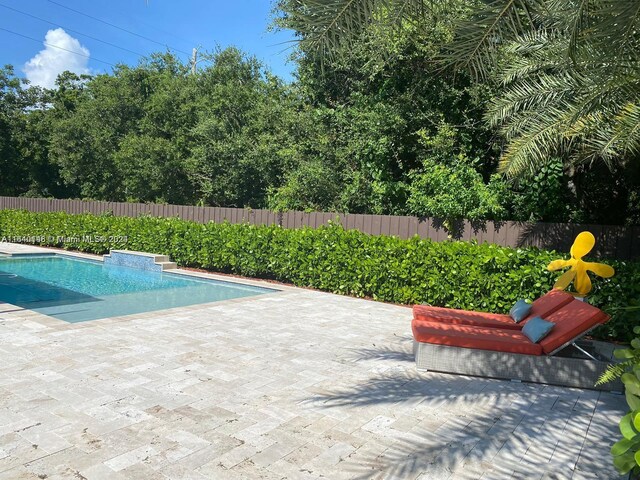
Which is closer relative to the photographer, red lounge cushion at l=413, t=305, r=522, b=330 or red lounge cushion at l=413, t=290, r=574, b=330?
red lounge cushion at l=413, t=290, r=574, b=330

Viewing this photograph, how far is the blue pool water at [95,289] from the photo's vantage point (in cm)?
962

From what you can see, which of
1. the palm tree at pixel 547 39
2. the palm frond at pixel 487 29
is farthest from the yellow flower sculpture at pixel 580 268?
the palm frond at pixel 487 29

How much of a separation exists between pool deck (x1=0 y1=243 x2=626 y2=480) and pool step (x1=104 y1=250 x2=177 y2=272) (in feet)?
28.0

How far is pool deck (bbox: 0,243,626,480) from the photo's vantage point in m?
3.33

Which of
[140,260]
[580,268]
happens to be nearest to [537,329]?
[580,268]

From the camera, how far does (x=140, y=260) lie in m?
16.0

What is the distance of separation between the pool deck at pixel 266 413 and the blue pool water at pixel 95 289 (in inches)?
104

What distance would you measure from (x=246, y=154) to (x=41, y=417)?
1783cm

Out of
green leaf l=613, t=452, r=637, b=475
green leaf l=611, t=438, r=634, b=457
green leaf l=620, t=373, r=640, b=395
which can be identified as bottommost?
green leaf l=613, t=452, r=637, b=475

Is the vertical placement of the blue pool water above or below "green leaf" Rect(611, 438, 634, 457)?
below

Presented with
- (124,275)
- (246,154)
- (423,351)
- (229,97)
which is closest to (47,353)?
(423,351)

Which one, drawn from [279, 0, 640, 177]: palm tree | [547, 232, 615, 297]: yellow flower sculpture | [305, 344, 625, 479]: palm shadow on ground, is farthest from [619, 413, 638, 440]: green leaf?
[547, 232, 615, 297]: yellow flower sculpture

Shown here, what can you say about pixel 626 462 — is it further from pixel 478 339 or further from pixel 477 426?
pixel 478 339

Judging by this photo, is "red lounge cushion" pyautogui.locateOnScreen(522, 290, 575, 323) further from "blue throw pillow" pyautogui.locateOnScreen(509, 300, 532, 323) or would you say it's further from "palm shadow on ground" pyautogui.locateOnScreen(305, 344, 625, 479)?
"palm shadow on ground" pyautogui.locateOnScreen(305, 344, 625, 479)
